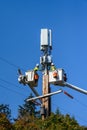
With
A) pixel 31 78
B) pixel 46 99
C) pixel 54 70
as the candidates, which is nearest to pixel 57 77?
pixel 54 70

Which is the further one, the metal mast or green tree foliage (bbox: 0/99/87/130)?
the metal mast

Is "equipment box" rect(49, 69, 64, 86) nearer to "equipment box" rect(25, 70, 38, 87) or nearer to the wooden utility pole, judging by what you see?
the wooden utility pole

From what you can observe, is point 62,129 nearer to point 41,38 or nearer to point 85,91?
point 85,91

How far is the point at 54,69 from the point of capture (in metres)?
39.0

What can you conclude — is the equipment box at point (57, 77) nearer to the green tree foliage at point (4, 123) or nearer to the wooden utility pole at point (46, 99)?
the wooden utility pole at point (46, 99)

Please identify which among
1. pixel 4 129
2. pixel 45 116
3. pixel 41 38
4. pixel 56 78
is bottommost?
pixel 4 129

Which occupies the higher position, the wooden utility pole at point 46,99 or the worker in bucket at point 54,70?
the worker in bucket at point 54,70

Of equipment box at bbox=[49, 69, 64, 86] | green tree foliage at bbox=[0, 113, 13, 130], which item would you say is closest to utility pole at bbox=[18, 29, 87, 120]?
equipment box at bbox=[49, 69, 64, 86]

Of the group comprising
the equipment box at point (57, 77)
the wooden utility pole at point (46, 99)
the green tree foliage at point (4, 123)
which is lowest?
the green tree foliage at point (4, 123)

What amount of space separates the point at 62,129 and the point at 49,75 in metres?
5.61

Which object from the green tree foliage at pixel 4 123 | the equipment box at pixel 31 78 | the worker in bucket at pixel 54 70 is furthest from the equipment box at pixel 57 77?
the green tree foliage at pixel 4 123

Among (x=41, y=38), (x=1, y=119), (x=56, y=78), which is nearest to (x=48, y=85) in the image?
(x=56, y=78)

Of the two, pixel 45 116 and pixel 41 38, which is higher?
pixel 41 38

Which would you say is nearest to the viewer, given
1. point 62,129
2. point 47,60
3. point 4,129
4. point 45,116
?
point 4,129
